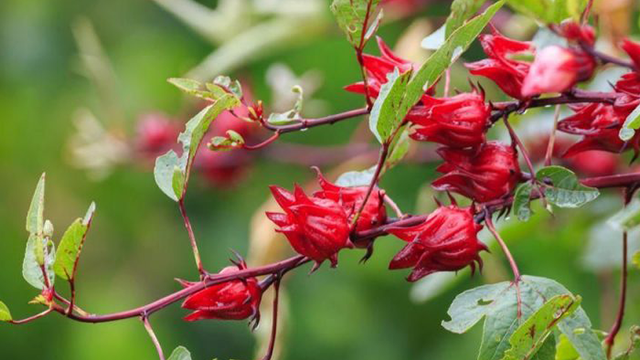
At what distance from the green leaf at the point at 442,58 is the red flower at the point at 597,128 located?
0.33 ft

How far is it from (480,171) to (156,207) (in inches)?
66.7

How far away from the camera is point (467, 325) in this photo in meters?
0.56

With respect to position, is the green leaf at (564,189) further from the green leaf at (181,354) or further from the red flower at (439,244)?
the green leaf at (181,354)

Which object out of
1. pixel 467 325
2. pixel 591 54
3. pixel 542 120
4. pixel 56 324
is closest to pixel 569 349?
pixel 467 325

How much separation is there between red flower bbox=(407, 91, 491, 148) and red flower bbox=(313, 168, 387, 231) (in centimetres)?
5

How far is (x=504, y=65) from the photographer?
57cm

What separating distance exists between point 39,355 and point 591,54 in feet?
5.74

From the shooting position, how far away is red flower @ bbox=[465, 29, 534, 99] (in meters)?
0.57

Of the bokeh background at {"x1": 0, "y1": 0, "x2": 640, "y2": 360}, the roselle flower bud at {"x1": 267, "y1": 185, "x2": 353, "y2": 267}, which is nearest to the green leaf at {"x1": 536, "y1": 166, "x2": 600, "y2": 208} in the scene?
the roselle flower bud at {"x1": 267, "y1": 185, "x2": 353, "y2": 267}

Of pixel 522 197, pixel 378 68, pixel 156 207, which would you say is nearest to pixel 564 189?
pixel 522 197

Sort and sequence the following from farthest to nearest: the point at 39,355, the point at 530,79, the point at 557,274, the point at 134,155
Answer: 1. the point at 39,355
2. the point at 557,274
3. the point at 134,155
4. the point at 530,79

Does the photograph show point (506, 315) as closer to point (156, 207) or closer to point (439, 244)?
point (439, 244)

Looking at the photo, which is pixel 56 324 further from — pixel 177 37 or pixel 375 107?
pixel 375 107

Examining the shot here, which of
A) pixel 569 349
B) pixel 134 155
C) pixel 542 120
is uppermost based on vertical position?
pixel 569 349
